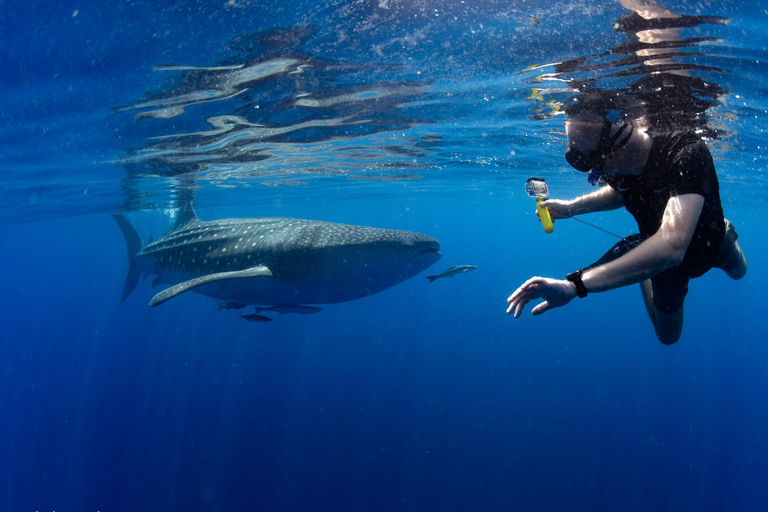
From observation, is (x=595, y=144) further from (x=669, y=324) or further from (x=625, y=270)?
(x=669, y=324)

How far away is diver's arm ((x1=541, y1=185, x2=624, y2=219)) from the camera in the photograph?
4.42 metres

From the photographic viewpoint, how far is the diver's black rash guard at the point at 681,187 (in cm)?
269

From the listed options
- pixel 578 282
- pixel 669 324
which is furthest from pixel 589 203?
pixel 578 282

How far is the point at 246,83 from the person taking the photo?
7.74 meters

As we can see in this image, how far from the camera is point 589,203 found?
14.9ft

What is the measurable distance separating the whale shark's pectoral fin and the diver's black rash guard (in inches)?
183

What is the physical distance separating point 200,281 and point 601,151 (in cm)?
504

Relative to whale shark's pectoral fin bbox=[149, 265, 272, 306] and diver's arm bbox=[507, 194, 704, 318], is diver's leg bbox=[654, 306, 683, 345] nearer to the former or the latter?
diver's arm bbox=[507, 194, 704, 318]

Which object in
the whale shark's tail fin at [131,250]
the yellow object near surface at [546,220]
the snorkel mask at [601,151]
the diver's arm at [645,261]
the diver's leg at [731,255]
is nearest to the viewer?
the diver's arm at [645,261]

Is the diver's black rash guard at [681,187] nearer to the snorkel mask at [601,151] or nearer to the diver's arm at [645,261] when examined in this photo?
the snorkel mask at [601,151]

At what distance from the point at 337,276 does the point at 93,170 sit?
13506 millimetres

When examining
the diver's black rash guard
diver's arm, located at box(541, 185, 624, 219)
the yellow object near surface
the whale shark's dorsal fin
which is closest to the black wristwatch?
the diver's black rash guard

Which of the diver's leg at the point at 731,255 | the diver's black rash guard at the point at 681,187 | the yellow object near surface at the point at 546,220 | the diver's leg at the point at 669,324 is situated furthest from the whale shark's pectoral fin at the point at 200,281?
the diver's leg at the point at 731,255

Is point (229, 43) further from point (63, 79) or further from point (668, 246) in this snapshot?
point (668, 246)
